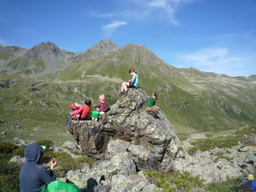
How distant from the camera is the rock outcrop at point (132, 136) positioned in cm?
1243

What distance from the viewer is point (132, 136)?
13320 mm

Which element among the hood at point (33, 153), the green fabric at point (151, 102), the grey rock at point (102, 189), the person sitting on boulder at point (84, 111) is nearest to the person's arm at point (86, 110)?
the person sitting on boulder at point (84, 111)

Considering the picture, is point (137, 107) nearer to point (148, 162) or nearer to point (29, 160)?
point (148, 162)

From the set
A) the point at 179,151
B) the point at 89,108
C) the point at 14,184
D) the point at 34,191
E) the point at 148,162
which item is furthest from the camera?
the point at 89,108

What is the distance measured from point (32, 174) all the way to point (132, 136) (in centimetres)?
952

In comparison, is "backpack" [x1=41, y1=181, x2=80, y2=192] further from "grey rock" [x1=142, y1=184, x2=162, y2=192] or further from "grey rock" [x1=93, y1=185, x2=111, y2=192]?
"grey rock" [x1=142, y1=184, x2=162, y2=192]

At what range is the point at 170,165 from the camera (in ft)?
41.4

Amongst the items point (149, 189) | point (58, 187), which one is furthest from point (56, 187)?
point (149, 189)

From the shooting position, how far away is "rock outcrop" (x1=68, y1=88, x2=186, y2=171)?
40.8 ft

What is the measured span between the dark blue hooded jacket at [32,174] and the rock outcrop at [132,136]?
28.6 feet

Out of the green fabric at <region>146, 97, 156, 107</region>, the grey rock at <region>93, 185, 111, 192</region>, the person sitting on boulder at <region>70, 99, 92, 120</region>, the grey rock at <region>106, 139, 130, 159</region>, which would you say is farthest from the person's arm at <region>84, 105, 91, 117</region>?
the grey rock at <region>93, 185, 111, 192</region>

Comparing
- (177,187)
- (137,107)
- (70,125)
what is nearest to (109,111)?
(137,107)

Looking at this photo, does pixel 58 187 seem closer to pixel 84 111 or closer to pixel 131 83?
pixel 84 111

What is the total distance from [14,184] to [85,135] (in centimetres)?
621
